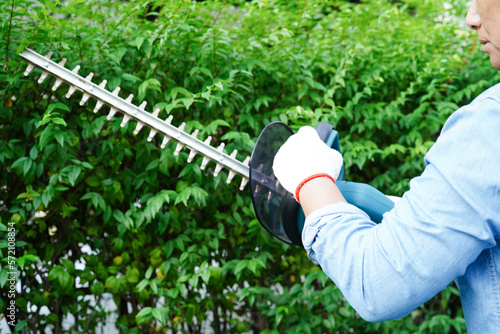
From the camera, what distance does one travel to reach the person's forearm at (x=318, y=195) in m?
0.91

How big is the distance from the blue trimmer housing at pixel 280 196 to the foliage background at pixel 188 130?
0.85 metres

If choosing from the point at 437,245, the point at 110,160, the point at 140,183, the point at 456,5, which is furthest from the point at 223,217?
the point at 456,5

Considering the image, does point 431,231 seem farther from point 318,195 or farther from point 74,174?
point 74,174

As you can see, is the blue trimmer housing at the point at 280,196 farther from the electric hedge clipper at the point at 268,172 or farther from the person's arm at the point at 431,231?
the person's arm at the point at 431,231

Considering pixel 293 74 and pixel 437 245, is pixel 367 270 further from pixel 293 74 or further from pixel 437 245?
pixel 293 74

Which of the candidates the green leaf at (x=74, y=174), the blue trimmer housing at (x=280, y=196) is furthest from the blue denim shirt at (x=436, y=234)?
the green leaf at (x=74, y=174)

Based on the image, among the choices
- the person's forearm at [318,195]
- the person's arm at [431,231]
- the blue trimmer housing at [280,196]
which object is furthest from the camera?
the blue trimmer housing at [280,196]

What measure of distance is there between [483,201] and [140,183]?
6.06 feet

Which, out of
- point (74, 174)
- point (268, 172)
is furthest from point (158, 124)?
point (74, 174)

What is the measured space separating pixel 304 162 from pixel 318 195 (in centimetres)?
12

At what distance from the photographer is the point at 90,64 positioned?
2205 mm

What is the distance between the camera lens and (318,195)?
93 cm

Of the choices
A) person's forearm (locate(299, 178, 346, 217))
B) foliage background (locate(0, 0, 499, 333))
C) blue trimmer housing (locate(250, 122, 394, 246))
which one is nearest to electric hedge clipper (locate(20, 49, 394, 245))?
blue trimmer housing (locate(250, 122, 394, 246))

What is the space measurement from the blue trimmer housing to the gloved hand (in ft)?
0.28
